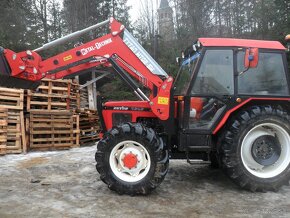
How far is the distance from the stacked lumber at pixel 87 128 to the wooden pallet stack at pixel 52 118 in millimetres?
592

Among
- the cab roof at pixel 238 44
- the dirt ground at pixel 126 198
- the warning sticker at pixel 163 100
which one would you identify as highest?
the cab roof at pixel 238 44

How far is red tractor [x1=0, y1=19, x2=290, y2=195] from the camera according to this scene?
16.5 ft

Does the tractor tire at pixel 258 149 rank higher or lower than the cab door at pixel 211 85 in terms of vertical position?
lower

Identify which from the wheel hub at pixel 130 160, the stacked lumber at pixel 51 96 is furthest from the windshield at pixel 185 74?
the stacked lumber at pixel 51 96

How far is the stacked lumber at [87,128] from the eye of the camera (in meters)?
11.2

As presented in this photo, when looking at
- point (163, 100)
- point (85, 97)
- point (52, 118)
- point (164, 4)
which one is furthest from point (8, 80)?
point (164, 4)

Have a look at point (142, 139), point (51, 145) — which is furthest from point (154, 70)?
point (51, 145)

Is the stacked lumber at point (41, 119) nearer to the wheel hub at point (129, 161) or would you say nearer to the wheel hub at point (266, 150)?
the wheel hub at point (129, 161)

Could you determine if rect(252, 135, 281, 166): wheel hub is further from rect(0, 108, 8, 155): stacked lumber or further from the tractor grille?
rect(0, 108, 8, 155): stacked lumber

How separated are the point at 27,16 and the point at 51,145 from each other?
16769 millimetres

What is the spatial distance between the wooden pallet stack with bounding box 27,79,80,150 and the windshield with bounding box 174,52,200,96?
5103 mm

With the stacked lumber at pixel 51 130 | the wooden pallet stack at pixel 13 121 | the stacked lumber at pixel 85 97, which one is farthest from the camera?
the stacked lumber at pixel 85 97

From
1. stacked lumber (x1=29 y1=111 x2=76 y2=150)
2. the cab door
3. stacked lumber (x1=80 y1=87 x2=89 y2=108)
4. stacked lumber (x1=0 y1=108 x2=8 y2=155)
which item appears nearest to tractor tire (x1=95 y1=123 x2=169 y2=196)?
the cab door

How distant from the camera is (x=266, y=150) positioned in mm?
5348
